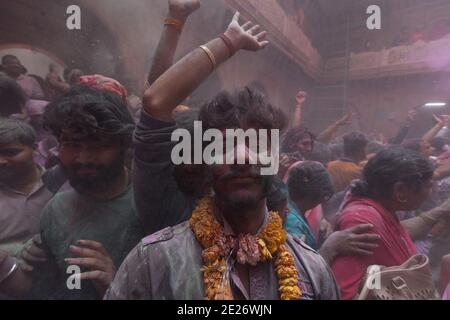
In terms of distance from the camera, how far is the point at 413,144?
2.26m

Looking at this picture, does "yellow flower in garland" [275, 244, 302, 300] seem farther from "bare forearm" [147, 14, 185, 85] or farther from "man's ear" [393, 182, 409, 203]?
"bare forearm" [147, 14, 185, 85]

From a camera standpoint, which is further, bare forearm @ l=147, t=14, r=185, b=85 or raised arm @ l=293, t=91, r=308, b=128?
raised arm @ l=293, t=91, r=308, b=128

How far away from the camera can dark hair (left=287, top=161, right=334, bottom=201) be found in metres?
2.06

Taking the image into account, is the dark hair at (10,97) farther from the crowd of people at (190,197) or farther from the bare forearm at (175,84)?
the bare forearm at (175,84)

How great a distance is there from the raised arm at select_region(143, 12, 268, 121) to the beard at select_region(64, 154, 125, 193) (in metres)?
0.53

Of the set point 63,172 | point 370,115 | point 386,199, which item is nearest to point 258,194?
point 386,199

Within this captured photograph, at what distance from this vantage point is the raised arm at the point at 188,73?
1.47m

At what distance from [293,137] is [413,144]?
0.80 metres

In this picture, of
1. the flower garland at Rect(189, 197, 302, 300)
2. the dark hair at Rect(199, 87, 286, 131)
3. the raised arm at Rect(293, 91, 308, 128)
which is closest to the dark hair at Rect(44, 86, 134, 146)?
the dark hair at Rect(199, 87, 286, 131)

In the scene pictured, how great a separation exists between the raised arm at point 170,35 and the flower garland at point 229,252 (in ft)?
2.51

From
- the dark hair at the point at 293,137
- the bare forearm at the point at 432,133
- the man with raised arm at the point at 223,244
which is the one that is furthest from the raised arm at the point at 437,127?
the man with raised arm at the point at 223,244

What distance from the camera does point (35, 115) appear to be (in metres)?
2.04

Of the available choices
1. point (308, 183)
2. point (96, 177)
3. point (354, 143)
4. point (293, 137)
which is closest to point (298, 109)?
point (293, 137)

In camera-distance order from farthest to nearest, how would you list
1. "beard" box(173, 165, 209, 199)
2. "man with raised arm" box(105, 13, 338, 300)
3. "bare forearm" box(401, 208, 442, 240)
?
"bare forearm" box(401, 208, 442, 240)
"beard" box(173, 165, 209, 199)
"man with raised arm" box(105, 13, 338, 300)
